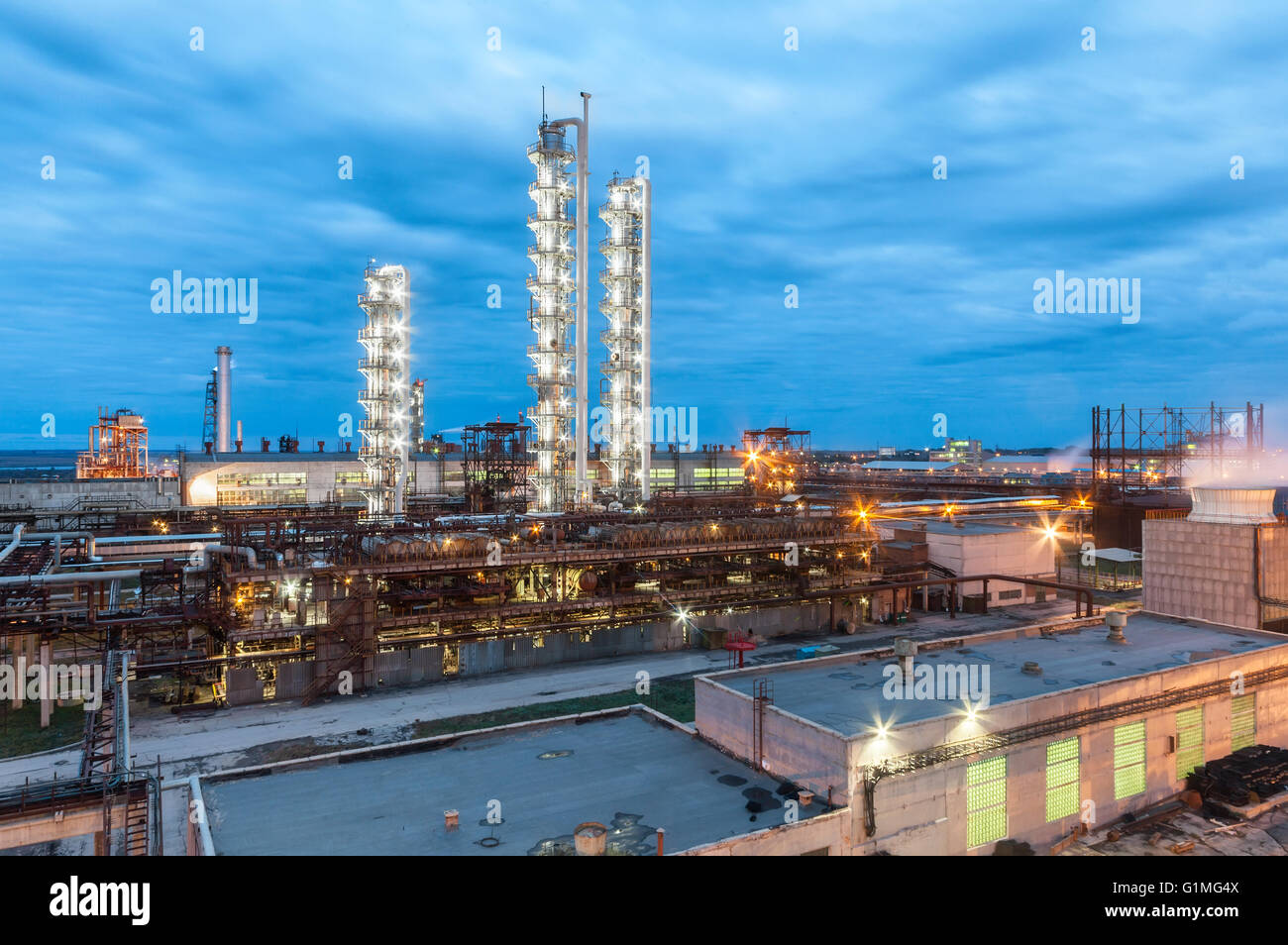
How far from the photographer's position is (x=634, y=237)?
2601 inches

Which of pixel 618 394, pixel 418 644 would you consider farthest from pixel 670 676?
pixel 618 394

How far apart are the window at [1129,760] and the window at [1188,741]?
192cm

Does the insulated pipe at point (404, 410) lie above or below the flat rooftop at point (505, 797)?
above

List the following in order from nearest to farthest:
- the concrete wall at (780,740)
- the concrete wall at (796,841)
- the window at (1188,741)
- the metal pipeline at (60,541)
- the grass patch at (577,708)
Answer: the concrete wall at (796,841)
the concrete wall at (780,740)
the window at (1188,741)
the grass patch at (577,708)
the metal pipeline at (60,541)

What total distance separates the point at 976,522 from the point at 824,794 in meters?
54.6

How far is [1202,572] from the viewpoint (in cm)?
3616

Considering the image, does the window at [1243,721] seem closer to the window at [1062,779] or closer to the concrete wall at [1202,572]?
the window at [1062,779]

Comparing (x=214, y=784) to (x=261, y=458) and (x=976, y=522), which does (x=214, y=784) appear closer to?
(x=976, y=522)

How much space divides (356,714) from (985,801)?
2307cm

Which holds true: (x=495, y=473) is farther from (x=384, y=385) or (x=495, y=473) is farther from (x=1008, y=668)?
(x=1008, y=668)

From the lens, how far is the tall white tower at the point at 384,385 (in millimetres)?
56781

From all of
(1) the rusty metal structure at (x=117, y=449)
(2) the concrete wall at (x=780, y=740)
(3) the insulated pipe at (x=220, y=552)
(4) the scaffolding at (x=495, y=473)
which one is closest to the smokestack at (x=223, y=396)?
(1) the rusty metal structure at (x=117, y=449)

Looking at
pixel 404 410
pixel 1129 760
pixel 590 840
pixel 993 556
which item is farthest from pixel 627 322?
pixel 590 840

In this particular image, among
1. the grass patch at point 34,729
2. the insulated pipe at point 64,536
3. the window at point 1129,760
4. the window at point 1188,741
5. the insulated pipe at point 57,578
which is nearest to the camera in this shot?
the window at point 1129,760
